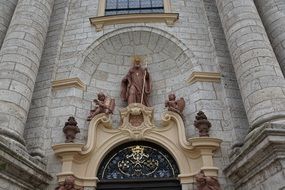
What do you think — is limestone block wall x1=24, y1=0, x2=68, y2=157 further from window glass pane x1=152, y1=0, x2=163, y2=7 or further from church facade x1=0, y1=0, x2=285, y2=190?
window glass pane x1=152, y1=0, x2=163, y2=7

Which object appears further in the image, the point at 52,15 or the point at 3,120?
the point at 52,15

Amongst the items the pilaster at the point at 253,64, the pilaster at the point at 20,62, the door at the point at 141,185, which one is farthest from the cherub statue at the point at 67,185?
the pilaster at the point at 253,64

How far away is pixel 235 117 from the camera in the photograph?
8953 millimetres

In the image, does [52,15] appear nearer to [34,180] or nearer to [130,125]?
[130,125]

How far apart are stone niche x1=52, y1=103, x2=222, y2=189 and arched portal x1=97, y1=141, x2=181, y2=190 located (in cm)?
22

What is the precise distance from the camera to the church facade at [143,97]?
25.1 ft

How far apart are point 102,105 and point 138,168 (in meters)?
1.93

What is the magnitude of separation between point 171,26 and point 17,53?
15.9 ft

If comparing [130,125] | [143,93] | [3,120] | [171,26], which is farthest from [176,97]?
[3,120]

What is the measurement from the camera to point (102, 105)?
9.31 meters

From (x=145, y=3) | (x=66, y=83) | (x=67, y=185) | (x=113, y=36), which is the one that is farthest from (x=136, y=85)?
(x=145, y=3)

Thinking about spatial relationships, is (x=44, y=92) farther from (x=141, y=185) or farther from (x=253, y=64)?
(x=253, y=64)

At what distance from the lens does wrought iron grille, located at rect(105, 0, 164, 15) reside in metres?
12.1

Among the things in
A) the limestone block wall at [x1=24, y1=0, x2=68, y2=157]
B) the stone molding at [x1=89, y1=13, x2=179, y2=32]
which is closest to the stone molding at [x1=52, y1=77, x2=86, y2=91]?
the limestone block wall at [x1=24, y1=0, x2=68, y2=157]
